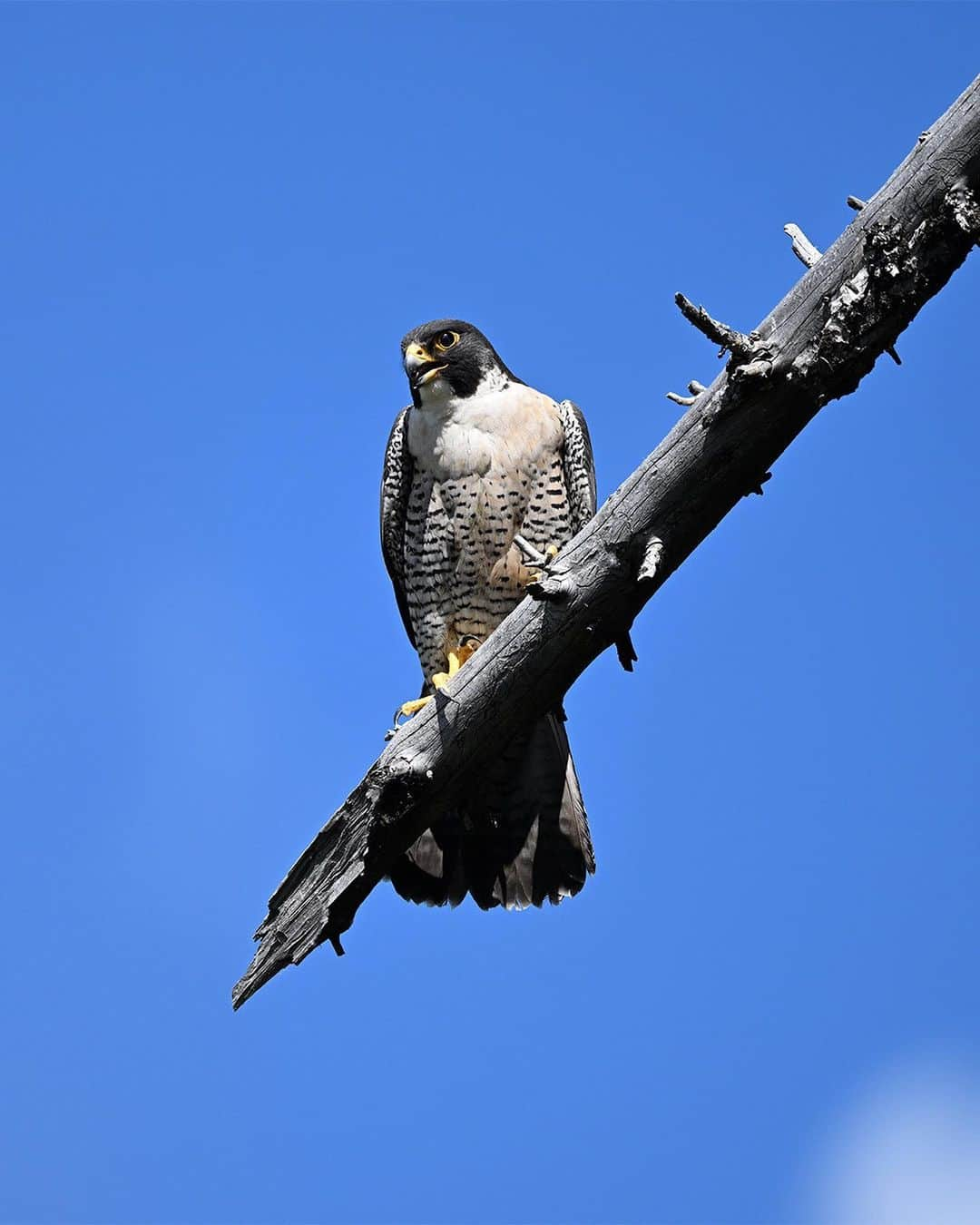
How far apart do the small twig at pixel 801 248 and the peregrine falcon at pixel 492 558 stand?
2.18 m

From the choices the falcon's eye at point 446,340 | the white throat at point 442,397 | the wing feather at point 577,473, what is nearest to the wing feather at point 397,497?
the white throat at point 442,397

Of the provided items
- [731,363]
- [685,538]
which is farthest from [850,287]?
[685,538]

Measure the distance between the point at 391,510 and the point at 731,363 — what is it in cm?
292

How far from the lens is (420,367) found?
663cm

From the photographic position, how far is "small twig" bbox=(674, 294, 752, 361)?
A: 4109 millimetres

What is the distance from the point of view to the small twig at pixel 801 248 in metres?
4.38

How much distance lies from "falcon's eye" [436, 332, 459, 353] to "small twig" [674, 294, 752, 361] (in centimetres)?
267

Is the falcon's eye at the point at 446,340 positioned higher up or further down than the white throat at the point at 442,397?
higher up

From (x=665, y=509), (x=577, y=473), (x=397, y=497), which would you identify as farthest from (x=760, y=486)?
(x=397, y=497)

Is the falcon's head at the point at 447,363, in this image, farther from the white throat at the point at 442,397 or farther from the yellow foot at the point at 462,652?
the yellow foot at the point at 462,652

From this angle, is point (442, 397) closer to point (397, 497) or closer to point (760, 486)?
point (397, 497)

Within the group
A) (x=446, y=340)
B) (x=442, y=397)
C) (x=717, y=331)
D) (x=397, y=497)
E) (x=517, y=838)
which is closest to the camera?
(x=717, y=331)

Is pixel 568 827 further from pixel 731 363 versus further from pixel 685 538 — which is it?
pixel 731 363

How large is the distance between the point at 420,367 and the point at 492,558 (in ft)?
3.32
